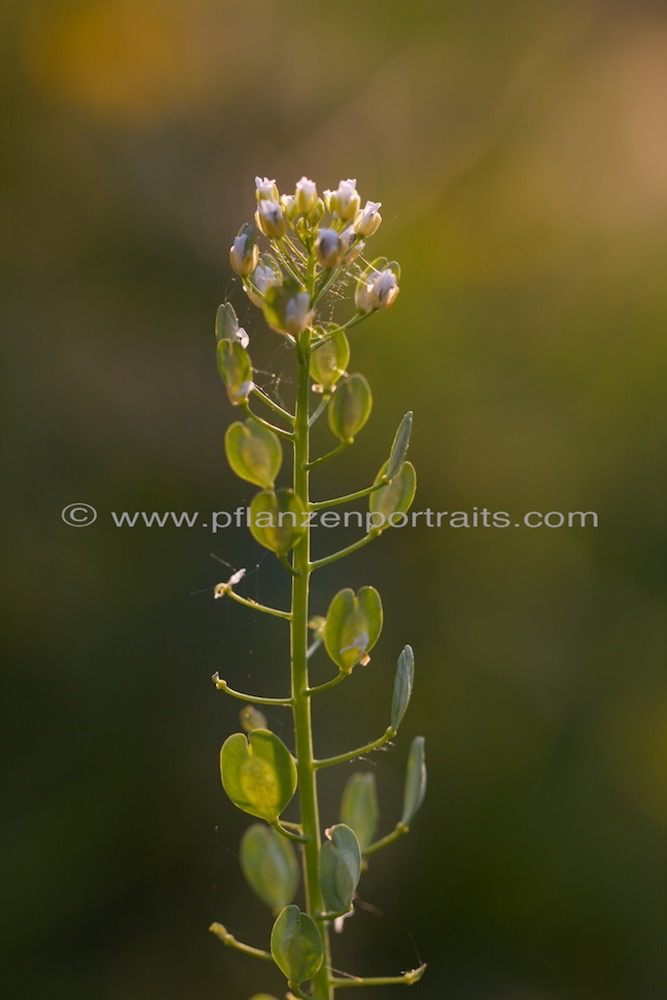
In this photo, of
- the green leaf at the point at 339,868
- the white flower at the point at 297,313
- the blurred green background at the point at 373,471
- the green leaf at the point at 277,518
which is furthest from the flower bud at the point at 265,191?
the blurred green background at the point at 373,471

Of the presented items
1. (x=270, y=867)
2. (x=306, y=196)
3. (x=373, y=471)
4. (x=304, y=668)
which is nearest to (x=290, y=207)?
(x=306, y=196)

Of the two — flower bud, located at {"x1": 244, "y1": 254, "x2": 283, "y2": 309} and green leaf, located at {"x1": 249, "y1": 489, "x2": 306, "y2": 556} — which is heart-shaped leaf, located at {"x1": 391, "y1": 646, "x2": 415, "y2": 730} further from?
flower bud, located at {"x1": 244, "y1": 254, "x2": 283, "y2": 309}

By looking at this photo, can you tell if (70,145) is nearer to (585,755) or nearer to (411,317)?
(411,317)

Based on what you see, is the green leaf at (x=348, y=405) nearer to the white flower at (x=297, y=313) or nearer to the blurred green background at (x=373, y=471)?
the white flower at (x=297, y=313)

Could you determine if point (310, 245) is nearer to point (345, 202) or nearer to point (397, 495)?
point (345, 202)

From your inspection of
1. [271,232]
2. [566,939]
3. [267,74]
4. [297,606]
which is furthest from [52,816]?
[267,74]
